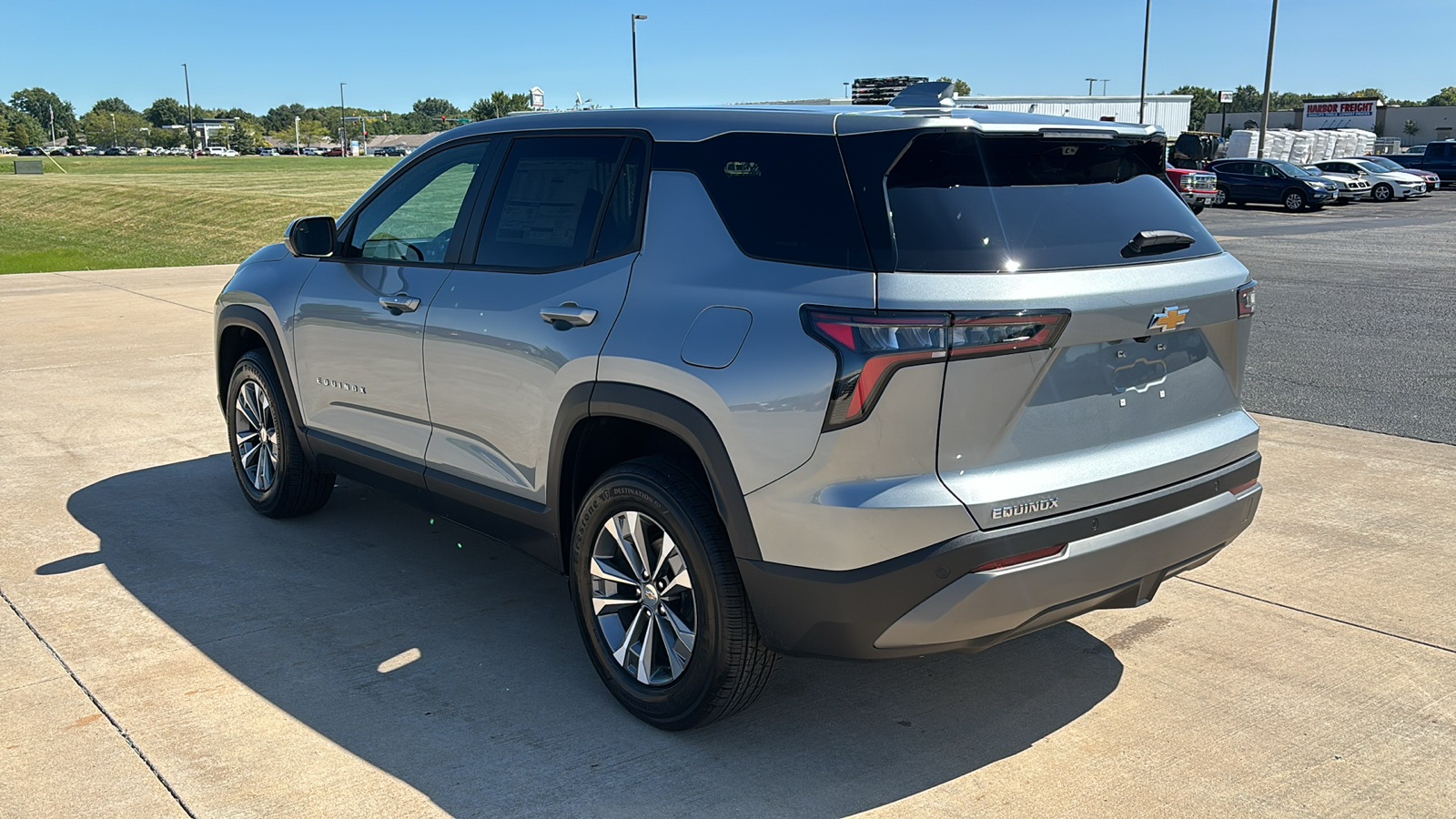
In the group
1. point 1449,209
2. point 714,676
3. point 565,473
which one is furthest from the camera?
point 1449,209

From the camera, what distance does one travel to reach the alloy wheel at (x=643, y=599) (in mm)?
3500

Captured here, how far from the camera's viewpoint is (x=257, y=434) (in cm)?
576

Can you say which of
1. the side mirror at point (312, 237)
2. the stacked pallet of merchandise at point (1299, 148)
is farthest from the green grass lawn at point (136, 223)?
the stacked pallet of merchandise at point (1299, 148)

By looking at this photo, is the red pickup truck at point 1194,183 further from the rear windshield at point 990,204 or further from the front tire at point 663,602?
the front tire at point 663,602

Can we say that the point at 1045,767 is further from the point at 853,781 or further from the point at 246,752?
the point at 246,752

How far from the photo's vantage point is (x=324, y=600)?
4672 millimetres

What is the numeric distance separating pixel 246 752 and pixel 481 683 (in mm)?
761

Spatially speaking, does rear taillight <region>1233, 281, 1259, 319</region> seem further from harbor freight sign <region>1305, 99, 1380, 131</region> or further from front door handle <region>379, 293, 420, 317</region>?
harbor freight sign <region>1305, 99, 1380, 131</region>

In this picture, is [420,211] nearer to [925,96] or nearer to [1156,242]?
[925,96]

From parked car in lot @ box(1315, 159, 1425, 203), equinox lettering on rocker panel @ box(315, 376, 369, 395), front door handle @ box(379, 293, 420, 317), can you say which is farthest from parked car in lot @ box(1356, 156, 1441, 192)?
front door handle @ box(379, 293, 420, 317)

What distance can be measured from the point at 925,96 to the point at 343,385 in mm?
2694

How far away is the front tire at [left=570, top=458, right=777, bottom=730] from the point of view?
3.31 meters

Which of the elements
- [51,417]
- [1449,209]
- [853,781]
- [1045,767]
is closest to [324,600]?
[853,781]

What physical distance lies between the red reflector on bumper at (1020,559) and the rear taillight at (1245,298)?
1066mm
